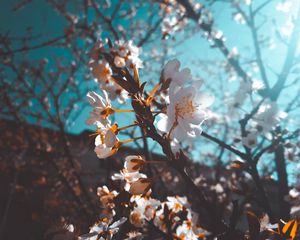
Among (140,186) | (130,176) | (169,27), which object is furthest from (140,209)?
(169,27)

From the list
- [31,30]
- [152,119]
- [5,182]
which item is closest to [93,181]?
[5,182]

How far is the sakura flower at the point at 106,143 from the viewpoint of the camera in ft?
3.03

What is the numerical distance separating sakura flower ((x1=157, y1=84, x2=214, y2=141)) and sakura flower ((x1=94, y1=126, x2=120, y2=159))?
0.17m

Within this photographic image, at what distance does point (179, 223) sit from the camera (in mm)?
1503

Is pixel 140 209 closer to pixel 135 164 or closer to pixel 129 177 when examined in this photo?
pixel 129 177

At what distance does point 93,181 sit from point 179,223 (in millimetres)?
8649

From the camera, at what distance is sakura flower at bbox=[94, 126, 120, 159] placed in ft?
3.03

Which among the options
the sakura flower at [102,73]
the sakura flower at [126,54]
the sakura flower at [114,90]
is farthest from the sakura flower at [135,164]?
the sakura flower at [126,54]

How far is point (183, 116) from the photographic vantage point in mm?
935

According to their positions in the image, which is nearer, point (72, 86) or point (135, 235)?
point (135, 235)

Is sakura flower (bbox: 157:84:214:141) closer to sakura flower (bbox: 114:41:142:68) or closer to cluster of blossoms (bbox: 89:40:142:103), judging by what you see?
cluster of blossoms (bbox: 89:40:142:103)

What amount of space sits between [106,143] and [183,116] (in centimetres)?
28

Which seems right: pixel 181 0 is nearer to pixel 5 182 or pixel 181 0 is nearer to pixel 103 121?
pixel 103 121

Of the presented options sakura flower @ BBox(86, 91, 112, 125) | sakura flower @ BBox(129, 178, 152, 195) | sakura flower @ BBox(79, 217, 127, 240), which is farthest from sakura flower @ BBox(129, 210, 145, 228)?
sakura flower @ BBox(86, 91, 112, 125)
